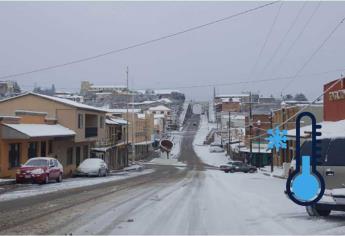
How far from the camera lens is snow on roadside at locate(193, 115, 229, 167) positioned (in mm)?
111250

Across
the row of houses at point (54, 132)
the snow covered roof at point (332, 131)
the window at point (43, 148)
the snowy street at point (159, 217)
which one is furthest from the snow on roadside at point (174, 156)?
the snowy street at point (159, 217)

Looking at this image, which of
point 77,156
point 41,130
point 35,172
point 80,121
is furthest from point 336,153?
point 77,156

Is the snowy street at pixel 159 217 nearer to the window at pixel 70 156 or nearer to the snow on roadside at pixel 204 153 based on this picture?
the window at pixel 70 156

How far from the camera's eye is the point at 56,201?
66.6 feet

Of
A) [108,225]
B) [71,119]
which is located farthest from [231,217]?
[71,119]

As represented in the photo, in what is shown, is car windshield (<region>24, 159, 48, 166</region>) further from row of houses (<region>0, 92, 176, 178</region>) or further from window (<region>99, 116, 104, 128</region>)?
window (<region>99, 116, 104, 128</region>)

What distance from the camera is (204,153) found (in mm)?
130375

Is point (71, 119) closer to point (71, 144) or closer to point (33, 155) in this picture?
point (71, 144)

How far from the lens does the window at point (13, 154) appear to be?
128ft

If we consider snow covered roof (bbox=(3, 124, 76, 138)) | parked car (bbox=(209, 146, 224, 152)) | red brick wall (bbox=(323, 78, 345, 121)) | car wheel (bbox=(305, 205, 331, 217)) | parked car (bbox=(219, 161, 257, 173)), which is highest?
red brick wall (bbox=(323, 78, 345, 121))

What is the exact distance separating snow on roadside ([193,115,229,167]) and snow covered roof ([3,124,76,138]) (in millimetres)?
53634

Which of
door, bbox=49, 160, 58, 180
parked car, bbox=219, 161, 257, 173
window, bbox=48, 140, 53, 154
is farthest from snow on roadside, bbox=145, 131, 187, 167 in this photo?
door, bbox=49, 160, 58, 180

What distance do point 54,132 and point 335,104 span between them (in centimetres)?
2216

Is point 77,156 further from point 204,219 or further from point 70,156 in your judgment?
point 204,219
